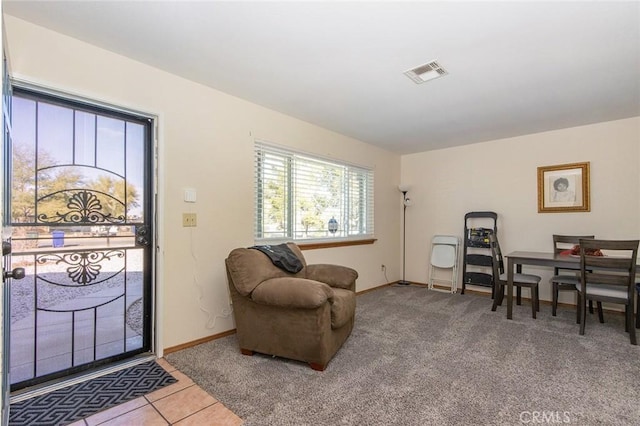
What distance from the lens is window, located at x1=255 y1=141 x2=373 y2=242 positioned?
3.40 m

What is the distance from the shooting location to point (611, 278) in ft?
9.37

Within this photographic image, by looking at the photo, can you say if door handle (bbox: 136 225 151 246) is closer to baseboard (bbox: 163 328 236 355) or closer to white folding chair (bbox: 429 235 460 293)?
baseboard (bbox: 163 328 236 355)

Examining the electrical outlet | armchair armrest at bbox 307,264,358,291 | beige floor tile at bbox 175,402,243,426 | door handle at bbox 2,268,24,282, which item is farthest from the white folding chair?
door handle at bbox 2,268,24,282

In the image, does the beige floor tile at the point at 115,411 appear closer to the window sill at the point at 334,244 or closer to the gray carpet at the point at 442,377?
the gray carpet at the point at 442,377

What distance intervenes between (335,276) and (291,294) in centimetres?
78

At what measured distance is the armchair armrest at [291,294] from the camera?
7.09 feet

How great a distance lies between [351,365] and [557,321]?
2.52 metres

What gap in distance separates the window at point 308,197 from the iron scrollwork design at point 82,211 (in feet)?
4.46

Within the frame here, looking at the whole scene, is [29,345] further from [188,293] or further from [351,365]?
[351,365]

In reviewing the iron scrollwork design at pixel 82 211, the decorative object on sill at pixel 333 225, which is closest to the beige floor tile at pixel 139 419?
the iron scrollwork design at pixel 82 211

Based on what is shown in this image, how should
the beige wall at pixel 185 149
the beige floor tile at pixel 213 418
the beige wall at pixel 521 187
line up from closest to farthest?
the beige floor tile at pixel 213 418 < the beige wall at pixel 185 149 < the beige wall at pixel 521 187

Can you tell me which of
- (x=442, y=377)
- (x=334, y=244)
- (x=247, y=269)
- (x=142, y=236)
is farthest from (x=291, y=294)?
(x=334, y=244)

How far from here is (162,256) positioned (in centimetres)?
253

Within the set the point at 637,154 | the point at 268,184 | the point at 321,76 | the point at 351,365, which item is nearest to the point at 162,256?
the point at 268,184
